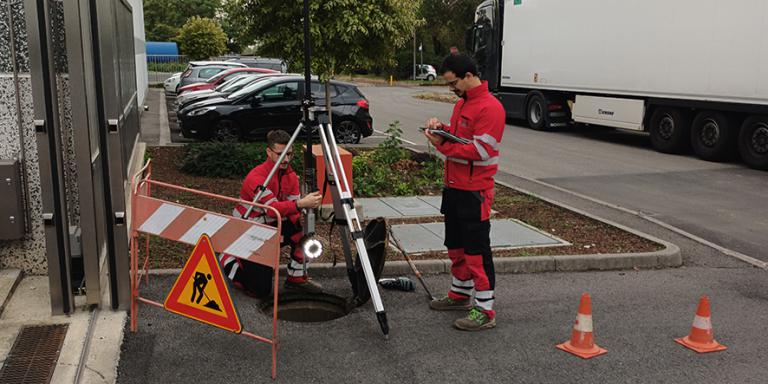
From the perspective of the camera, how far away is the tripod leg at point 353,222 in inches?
191

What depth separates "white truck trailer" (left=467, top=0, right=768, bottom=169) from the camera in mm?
13992

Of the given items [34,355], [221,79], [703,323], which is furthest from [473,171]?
[221,79]

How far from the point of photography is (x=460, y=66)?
5289mm

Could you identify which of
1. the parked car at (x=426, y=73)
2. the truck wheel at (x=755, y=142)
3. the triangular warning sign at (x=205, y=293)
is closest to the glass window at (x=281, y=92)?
the truck wheel at (x=755, y=142)

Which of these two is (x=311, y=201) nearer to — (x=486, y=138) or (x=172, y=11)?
(x=486, y=138)

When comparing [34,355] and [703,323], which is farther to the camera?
[703,323]

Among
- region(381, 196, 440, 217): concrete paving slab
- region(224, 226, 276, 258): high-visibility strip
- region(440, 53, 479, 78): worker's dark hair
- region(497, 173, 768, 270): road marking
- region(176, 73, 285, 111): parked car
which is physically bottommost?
region(497, 173, 768, 270): road marking

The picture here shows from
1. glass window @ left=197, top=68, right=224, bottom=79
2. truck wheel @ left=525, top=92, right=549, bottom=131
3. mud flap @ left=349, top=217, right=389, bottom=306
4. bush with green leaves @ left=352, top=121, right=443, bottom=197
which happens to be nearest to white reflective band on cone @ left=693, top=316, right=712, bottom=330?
mud flap @ left=349, top=217, right=389, bottom=306

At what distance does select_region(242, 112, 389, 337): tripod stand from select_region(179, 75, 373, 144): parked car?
9.74 m

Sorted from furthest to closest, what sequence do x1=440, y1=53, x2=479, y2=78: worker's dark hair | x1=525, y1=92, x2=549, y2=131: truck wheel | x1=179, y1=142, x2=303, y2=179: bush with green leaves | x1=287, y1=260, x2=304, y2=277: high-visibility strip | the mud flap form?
x1=525, y1=92, x2=549, y2=131: truck wheel, x1=179, y1=142, x2=303, y2=179: bush with green leaves, x1=287, y1=260, x2=304, y2=277: high-visibility strip, the mud flap, x1=440, y1=53, x2=479, y2=78: worker's dark hair

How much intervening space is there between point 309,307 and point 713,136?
39.6ft

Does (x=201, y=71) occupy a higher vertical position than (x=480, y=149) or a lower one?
higher

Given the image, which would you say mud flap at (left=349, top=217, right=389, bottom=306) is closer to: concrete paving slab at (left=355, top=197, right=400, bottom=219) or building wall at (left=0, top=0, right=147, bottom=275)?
building wall at (left=0, top=0, right=147, bottom=275)

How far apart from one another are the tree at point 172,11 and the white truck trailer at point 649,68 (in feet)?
207
